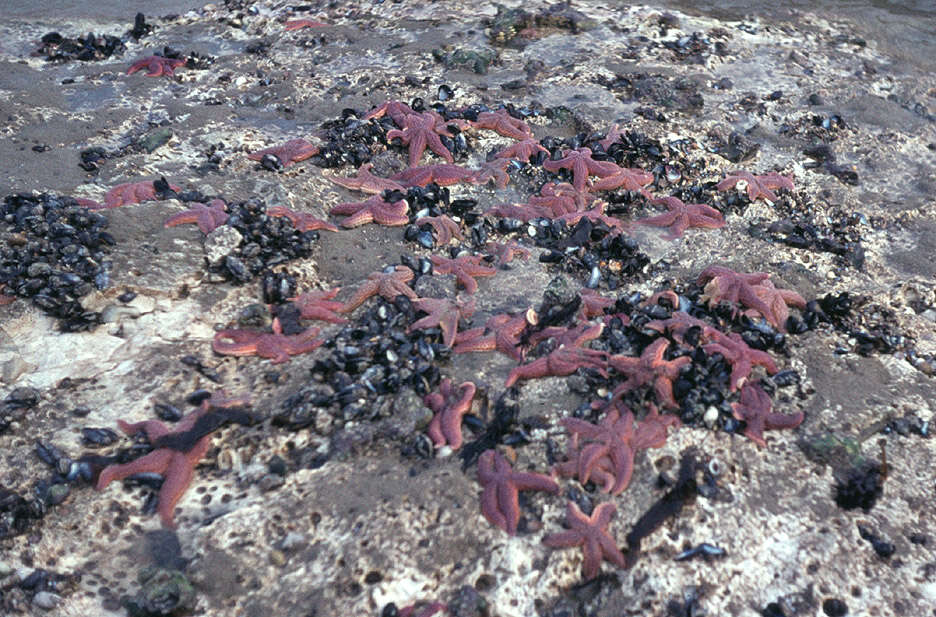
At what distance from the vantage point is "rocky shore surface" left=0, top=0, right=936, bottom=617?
15.5 ft

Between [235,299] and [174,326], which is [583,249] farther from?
[174,326]

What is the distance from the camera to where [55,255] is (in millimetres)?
6555

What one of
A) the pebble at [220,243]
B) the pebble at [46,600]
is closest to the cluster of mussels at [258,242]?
the pebble at [220,243]

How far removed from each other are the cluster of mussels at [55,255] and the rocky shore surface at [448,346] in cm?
3

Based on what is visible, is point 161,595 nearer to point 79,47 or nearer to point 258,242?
point 258,242

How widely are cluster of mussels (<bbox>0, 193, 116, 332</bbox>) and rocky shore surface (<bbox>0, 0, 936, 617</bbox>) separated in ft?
0.10

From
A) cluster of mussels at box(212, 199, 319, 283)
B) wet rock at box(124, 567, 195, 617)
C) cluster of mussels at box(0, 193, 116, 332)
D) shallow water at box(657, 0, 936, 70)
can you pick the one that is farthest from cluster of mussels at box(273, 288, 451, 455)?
shallow water at box(657, 0, 936, 70)

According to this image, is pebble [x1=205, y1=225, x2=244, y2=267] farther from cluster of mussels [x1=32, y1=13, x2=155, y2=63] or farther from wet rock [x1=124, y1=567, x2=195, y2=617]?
cluster of mussels [x1=32, y1=13, x2=155, y2=63]

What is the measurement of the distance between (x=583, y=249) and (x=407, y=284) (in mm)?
1788

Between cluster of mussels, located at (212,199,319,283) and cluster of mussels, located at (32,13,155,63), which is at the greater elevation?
cluster of mussels, located at (32,13,155,63)

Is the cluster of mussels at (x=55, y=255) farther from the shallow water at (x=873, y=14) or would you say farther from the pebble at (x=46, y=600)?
the shallow water at (x=873, y=14)

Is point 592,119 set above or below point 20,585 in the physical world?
above

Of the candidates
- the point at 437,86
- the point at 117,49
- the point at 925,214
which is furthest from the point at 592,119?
the point at 117,49

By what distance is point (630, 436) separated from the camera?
17.4 ft
